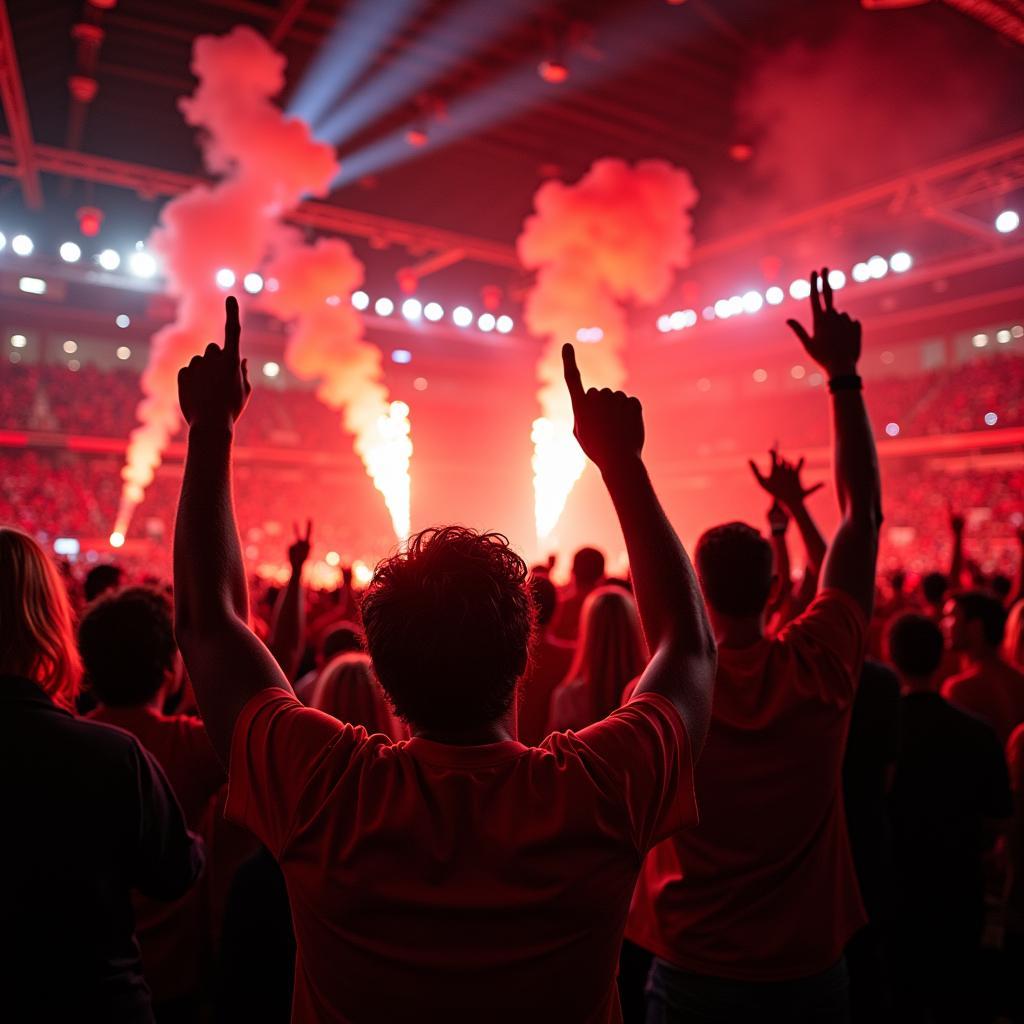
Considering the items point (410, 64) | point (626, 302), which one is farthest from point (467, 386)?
point (410, 64)

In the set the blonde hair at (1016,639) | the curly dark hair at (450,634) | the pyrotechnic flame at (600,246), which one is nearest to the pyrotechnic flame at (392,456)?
the pyrotechnic flame at (600,246)

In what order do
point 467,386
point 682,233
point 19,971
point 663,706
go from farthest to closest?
1. point 467,386
2. point 682,233
3. point 19,971
4. point 663,706

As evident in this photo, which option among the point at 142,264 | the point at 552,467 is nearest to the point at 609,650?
the point at 142,264

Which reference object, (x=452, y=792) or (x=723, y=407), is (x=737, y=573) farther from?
(x=723, y=407)

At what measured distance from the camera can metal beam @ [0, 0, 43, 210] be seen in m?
10.8

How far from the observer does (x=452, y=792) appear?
4.10 ft

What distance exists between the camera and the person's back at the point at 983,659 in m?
4.35

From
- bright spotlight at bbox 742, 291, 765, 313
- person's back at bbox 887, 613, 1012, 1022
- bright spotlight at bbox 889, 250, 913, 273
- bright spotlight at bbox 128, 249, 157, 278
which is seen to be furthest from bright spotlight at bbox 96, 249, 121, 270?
person's back at bbox 887, 613, 1012, 1022

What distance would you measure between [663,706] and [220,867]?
91.3 inches

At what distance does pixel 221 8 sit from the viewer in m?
11.5

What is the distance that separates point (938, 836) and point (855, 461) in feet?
6.40

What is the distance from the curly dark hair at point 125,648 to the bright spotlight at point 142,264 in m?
19.0

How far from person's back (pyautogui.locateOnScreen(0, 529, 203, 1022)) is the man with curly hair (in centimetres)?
58

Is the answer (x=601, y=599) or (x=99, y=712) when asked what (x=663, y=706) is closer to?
(x=99, y=712)
